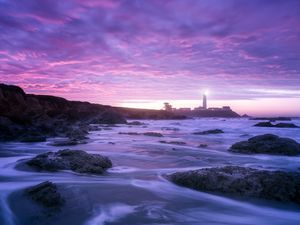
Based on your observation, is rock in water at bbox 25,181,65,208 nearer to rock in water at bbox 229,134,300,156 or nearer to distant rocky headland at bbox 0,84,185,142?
rock in water at bbox 229,134,300,156

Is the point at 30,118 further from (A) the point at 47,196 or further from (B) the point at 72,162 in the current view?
(A) the point at 47,196

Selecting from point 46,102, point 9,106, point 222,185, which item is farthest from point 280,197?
point 46,102

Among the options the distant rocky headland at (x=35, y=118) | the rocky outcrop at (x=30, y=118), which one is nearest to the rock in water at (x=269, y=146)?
the distant rocky headland at (x=35, y=118)

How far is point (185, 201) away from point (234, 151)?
254 inches

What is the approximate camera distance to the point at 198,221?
12.6 ft

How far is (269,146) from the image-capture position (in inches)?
396

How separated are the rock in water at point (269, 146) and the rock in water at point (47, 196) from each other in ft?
24.5

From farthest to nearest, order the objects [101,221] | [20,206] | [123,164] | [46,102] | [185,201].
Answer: [46,102], [123,164], [185,201], [20,206], [101,221]

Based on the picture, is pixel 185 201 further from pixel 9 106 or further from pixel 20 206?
pixel 9 106

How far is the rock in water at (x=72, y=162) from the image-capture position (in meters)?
6.28

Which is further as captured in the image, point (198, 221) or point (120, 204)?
point (120, 204)

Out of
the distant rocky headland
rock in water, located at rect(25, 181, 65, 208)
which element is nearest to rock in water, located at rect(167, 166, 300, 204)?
rock in water, located at rect(25, 181, 65, 208)

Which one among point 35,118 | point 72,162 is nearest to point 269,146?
point 72,162

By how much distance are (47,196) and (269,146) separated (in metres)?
7.94
